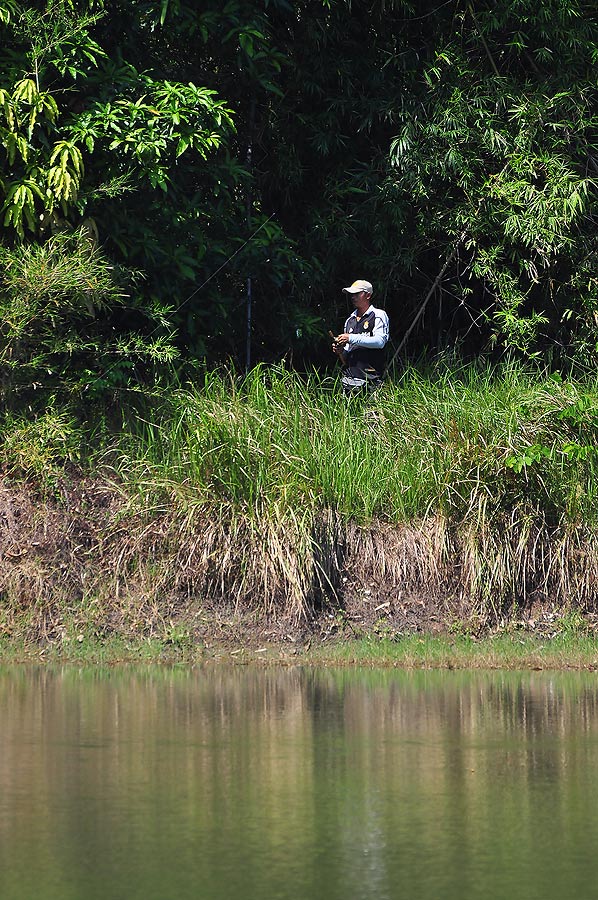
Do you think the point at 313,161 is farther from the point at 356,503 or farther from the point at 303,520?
the point at 303,520

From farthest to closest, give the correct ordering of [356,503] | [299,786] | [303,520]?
[356,503]
[303,520]
[299,786]

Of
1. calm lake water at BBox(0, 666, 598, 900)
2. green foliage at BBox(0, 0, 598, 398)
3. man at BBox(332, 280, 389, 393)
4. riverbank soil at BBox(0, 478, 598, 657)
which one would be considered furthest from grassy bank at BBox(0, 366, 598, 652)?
green foliage at BBox(0, 0, 598, 398)

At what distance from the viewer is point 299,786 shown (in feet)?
22.2

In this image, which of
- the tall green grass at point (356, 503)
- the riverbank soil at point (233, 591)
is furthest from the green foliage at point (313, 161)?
the riverbank soil at point (233, 591)

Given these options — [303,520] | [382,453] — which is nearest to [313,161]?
[382,453]

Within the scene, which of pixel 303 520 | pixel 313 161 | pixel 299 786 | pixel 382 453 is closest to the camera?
pixel 299 786

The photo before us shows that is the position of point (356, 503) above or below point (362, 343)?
below

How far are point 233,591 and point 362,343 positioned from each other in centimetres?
266

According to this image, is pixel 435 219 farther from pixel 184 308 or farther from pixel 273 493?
pixel 273 493

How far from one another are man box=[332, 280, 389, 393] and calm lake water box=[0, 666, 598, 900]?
3553 millimetres

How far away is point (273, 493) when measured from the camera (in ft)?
37.3

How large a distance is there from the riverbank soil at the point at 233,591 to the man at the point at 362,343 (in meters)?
1.80

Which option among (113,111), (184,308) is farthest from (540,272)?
(113,111)

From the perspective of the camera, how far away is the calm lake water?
5.39m
